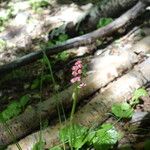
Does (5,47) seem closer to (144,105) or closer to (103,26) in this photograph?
(103,26)

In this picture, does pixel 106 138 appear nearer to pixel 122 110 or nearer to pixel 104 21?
pixel 122 110

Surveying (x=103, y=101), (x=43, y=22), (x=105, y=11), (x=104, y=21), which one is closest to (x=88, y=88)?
(x=103, y=101)

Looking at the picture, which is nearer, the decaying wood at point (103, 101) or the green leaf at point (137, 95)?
the decaying wood at point (103, 101)

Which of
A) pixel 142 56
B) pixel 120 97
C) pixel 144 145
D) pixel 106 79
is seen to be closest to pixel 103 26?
pixel 142 56

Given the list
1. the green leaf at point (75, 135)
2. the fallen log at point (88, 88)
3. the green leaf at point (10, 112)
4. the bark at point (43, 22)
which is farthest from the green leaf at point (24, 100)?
the bark at point (43, 22)

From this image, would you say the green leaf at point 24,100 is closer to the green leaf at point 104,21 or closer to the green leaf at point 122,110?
the green leaf at point 122,110

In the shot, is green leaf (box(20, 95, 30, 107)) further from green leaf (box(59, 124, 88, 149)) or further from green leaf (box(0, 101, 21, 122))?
green leaf (box(59, 124, 88, 149))
